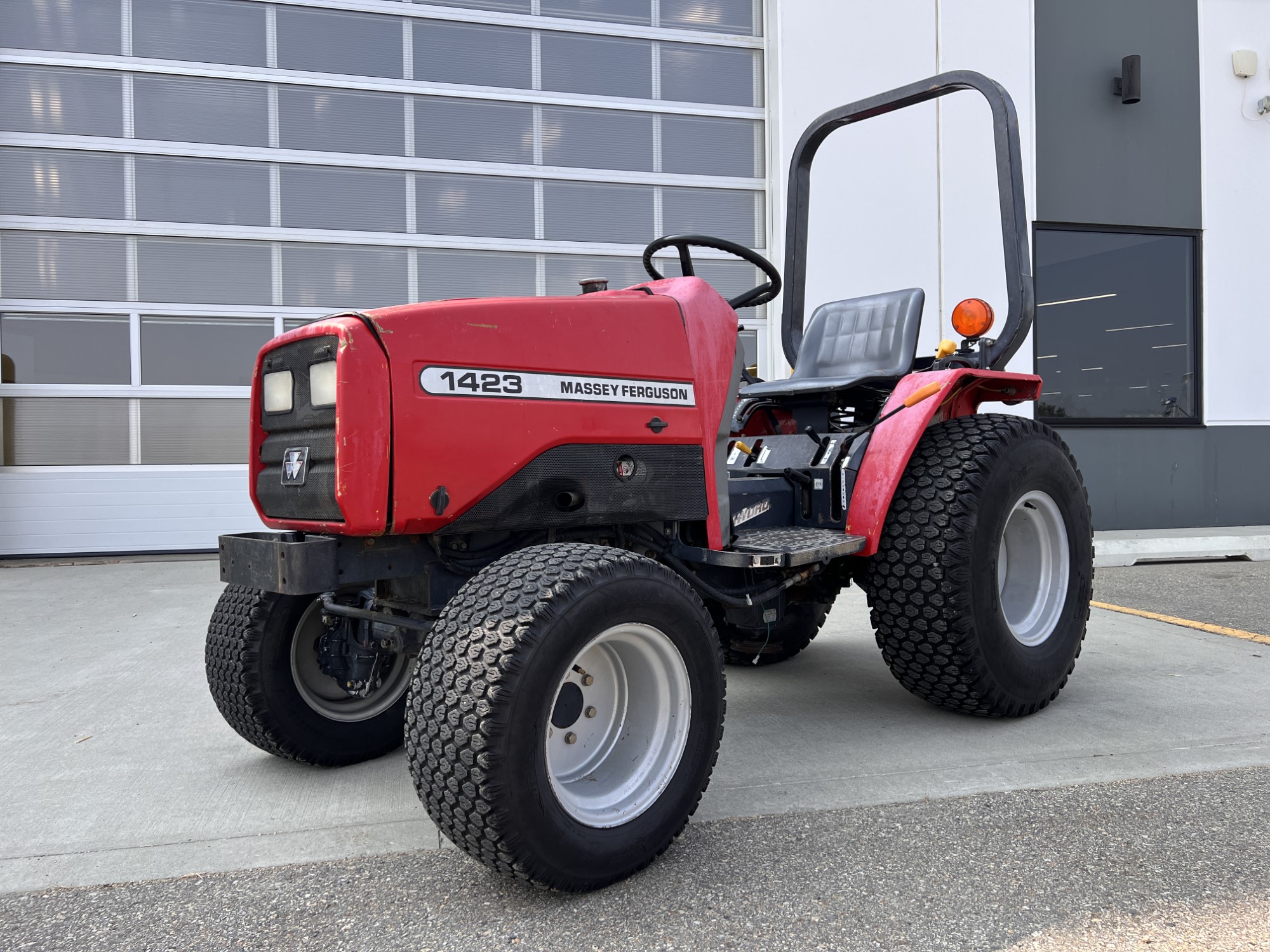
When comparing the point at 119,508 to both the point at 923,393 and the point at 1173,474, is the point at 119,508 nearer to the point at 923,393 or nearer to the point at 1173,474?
the point at 923,393

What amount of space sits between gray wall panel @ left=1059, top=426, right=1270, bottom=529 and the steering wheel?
6148 mm

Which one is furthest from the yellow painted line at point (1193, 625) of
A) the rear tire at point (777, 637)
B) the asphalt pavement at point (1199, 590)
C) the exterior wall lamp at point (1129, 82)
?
the exterior wall lamp at point (1129, 82)

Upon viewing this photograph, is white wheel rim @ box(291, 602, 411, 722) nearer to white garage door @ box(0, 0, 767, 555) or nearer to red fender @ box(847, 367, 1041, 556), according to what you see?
red fender @ box(847, 367, 1041, 556)

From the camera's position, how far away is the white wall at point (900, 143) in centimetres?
812

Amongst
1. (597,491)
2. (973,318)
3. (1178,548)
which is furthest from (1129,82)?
(597,491)

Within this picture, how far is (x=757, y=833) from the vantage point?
2340 millimetres

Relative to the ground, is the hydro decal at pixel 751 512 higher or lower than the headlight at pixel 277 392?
lower

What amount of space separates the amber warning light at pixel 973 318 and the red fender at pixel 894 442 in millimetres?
160

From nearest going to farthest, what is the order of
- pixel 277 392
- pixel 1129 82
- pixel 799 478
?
pixel 277 392
pixel 799 478
pixel 1129 82

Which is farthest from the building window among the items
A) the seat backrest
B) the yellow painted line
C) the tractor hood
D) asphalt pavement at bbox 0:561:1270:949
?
the tractor hood

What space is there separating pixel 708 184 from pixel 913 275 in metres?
1.94

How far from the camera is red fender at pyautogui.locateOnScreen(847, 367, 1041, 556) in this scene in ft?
10.1

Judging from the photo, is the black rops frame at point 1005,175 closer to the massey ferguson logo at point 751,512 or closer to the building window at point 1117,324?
the massey ferguson logo at point 751,512

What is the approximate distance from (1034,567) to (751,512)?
3.75 feet
